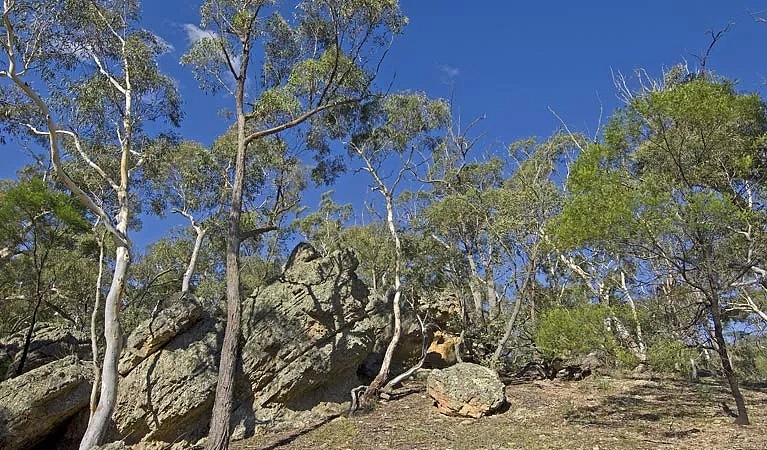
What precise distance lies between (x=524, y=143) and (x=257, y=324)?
510 inches

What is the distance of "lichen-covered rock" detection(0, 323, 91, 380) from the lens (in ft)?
43.0

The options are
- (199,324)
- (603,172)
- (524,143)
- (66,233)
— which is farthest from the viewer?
(524,143)

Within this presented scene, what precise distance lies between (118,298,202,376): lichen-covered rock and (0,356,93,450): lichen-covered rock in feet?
2.69

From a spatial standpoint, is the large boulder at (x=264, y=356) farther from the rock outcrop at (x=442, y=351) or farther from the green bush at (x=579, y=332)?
the green bush at (x=579, y=332)

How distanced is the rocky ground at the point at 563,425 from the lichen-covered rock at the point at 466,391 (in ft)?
0.82

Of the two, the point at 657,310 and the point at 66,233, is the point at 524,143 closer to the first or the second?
the point at 657,310

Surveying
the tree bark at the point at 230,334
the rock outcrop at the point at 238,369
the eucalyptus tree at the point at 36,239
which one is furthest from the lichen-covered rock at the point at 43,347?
the tree bark at the point at 230,334

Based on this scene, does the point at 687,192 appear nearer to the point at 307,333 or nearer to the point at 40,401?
the point at 307,333

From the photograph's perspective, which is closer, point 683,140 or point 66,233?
point 683,140

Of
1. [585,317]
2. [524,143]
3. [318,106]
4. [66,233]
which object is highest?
[524,143]

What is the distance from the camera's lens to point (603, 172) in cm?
922

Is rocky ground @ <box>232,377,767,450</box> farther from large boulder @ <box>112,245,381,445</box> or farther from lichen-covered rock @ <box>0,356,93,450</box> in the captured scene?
lichen-covered rock @ <box>0,356,93,450</box>

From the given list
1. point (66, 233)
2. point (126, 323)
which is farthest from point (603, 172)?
point (126, 323)

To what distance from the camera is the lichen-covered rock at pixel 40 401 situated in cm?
968
